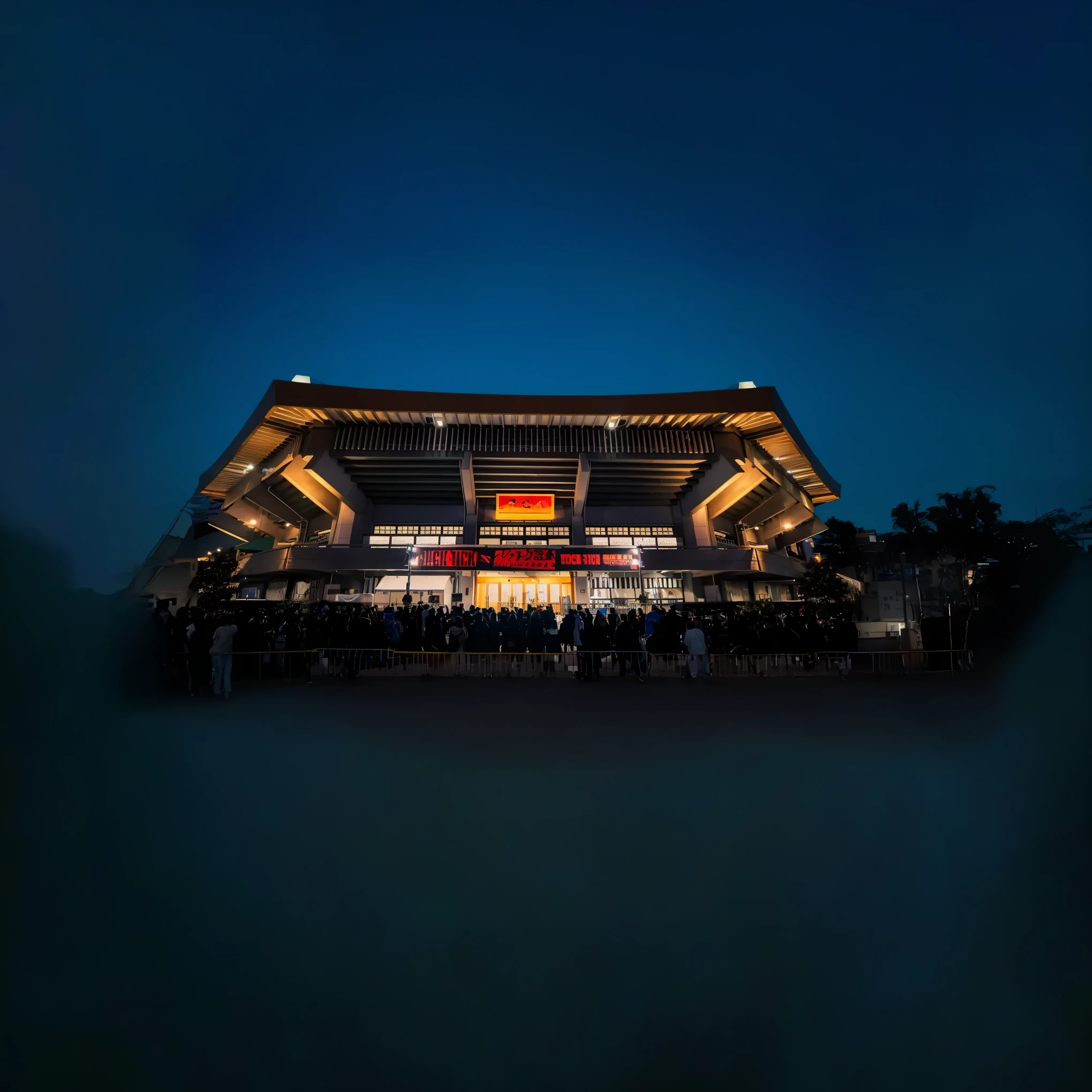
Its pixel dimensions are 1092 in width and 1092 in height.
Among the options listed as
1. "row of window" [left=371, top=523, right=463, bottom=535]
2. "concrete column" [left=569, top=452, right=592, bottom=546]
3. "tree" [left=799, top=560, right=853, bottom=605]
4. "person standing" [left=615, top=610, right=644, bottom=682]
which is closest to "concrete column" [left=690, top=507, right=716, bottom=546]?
"concrete column" [left=569, top=452, right=592, bottom=546]

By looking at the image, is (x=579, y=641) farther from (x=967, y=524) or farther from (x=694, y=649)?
(x=967, y=524)

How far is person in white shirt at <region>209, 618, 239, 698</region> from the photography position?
10406 millimetres

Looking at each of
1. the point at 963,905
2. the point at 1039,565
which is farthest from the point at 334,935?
the point at 1039,565

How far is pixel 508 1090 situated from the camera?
1.67 m

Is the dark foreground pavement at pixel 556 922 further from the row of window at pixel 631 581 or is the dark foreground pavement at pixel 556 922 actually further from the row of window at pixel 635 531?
the row of window at pixel 635 531

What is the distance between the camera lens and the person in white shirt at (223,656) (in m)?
10.4

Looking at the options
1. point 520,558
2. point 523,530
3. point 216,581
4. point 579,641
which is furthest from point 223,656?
point 523,530

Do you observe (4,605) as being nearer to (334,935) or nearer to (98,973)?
(98,973)

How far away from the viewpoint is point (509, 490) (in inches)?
1239

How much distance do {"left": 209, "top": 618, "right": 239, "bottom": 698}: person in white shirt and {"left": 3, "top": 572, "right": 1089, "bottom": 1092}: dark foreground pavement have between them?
21.6ft

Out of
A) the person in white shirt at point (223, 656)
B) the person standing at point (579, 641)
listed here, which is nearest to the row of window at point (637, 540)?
the person standing at point (579, 641)

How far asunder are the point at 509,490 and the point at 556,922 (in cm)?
2943

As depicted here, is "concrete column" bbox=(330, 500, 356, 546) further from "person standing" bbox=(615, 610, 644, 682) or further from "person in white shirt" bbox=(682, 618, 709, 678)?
"person in white shirt" bbox=(682, 618, 709, 678)

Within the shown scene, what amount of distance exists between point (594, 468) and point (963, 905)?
2787 centimetres
